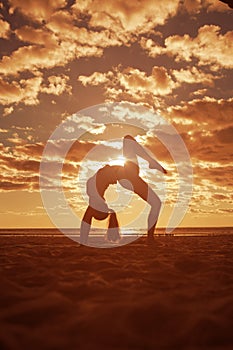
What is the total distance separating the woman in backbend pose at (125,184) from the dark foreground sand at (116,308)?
3768mm

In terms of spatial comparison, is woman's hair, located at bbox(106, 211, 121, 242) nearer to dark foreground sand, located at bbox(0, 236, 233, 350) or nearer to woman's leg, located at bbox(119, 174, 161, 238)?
woman's leg, located at bbox(119, 174, 161, 238)

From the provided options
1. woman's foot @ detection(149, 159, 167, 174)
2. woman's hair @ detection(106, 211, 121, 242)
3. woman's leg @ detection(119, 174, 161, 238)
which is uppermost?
woman's foot @ detection(149, 159, 167, 174)

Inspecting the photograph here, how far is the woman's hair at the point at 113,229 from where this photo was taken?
368 inches

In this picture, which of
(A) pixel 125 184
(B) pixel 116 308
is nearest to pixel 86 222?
(A) pixel 125 184

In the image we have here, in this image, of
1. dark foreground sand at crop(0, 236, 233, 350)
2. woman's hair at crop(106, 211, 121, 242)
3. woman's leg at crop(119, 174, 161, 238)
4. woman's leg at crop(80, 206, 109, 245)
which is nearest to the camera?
dark foreground sand at crop(0, 236, 233, 350)

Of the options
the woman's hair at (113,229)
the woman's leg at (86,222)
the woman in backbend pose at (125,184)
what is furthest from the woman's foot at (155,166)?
the woman's leg at (86,222)

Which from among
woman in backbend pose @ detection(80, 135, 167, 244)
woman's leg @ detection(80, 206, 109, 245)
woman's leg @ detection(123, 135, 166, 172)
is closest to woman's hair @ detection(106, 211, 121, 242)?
woman in backbend pose @ detection(80, 135, 167, 244)

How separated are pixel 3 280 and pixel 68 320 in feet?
5.51

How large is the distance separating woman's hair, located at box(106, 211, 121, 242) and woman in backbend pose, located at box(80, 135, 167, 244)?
0.40 m

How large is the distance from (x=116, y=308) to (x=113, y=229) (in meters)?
6.88

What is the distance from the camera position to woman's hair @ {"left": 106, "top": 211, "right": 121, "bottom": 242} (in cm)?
934

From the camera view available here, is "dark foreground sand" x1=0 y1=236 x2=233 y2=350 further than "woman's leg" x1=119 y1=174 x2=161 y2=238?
No

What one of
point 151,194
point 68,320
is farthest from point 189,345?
point 151,194

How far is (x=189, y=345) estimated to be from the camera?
2.11m
